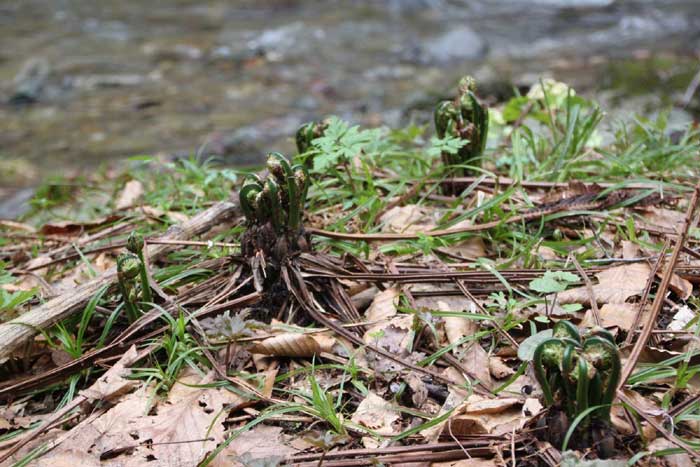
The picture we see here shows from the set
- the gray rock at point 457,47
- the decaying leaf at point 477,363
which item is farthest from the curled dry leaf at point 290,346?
the gray rock at point 457,47

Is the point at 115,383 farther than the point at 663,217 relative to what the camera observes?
No

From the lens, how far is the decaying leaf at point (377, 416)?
4.83ft

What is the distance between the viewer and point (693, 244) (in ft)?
6.45

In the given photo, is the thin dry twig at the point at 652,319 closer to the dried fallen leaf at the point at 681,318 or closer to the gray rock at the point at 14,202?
the dried fallen leaf at the point at 681,318

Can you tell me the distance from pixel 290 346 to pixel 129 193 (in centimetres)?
184

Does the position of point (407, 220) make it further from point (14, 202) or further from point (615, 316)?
point (14, 202)

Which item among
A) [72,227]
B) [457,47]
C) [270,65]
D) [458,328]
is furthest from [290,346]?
[457,47]

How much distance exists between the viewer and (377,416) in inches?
59.1

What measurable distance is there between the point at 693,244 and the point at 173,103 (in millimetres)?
5473

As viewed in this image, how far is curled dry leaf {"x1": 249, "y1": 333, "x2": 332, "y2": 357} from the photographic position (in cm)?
169

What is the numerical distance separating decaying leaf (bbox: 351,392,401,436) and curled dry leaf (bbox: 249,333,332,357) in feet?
0.73

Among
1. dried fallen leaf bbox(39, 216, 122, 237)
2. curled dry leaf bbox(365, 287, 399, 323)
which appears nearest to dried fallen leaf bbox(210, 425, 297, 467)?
curled dry leaf bbox(365, 287, 399, 323)

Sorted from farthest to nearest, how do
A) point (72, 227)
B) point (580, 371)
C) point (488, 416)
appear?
point (72, 227)
point (488, 416)
point (580, 371)

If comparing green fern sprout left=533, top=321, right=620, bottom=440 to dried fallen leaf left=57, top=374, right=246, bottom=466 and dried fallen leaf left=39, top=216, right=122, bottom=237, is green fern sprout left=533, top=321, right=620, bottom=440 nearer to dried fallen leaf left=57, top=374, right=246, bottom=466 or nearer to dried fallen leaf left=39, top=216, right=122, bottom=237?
dried fallen leaf left=57, top=374, right=246, bottom=466
